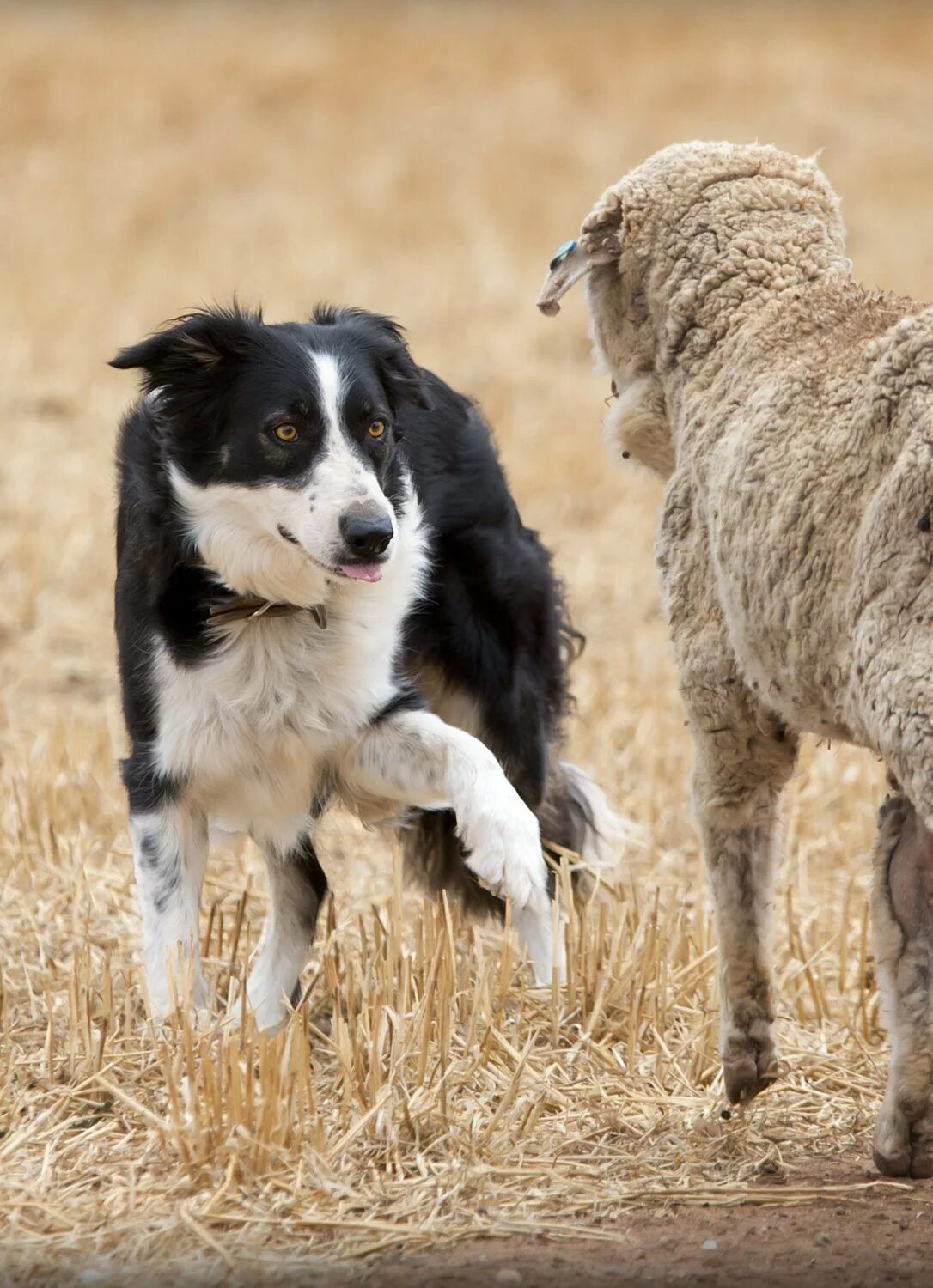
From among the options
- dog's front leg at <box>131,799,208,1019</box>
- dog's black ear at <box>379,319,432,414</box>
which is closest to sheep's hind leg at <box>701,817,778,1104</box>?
dog's front leg at <box>131,799,208,1019</box>

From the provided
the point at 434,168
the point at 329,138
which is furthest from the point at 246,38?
the point at 434,168

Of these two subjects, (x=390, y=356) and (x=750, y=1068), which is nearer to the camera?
(x=750, y=1068)

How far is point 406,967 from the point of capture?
449 cm

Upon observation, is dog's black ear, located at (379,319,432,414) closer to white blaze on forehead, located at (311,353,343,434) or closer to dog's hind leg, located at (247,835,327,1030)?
white blaze on forehead, located at (311,353,343,434)

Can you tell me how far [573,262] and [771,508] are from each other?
1059 mm

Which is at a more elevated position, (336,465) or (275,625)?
(336,465)

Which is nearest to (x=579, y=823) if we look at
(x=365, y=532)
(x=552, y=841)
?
(x=552, y=841)

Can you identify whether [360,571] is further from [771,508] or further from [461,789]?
[771,508]

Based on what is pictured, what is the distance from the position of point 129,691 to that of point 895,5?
70.3 ft

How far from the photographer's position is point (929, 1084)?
346 centimetres

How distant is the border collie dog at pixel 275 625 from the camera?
439cm

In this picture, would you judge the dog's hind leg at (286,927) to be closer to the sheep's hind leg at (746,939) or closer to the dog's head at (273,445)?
the dog's head at (273,445)

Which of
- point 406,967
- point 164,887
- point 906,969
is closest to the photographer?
point 906,969

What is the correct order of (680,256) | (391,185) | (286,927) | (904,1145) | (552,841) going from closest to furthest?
(904,1145) → (680,256) → (286,927) → (552,841) → (391,185)
